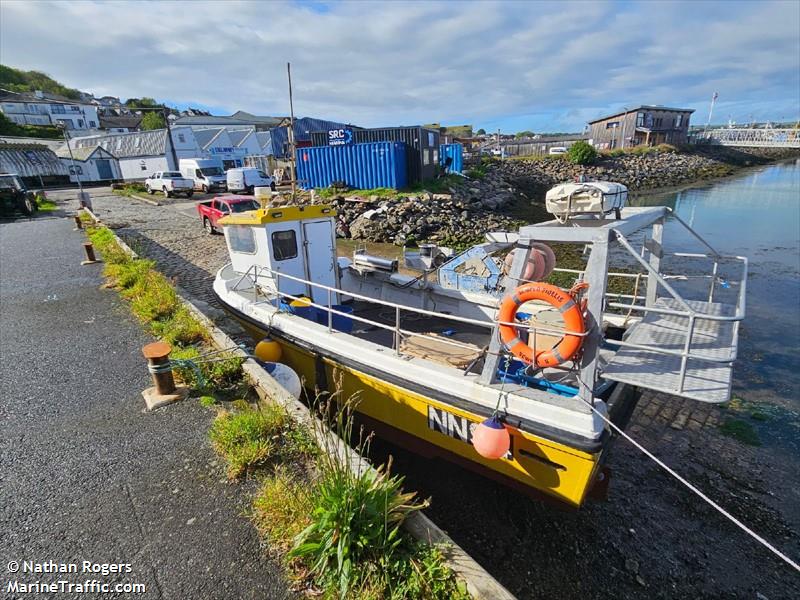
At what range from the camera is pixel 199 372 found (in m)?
5.29

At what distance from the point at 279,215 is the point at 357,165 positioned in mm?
17945

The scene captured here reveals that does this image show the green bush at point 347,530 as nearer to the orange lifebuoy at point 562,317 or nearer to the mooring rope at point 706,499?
the mooring rope at point 706,499

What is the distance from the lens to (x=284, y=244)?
23.7 feet

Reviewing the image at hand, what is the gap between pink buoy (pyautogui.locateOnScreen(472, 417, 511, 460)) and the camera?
151 inches

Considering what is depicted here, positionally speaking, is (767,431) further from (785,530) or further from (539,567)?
(539,567)

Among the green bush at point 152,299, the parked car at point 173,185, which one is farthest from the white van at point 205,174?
the green bush at point 152,299

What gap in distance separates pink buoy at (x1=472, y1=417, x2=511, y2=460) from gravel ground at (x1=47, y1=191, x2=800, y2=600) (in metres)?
1.32

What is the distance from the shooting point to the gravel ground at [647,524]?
13.6ft

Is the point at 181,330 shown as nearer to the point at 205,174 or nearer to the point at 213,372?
the point at 213,372

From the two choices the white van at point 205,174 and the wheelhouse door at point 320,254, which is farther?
the white van at point 205,174

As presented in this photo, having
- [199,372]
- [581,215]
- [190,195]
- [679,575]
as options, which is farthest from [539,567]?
[190,195]

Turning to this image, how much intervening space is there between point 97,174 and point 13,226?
27.9 meters

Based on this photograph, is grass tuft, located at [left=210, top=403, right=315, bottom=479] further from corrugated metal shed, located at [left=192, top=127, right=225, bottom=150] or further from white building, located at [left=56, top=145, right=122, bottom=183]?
white building, located at [left=56, top=145, right=122, bottom=183]

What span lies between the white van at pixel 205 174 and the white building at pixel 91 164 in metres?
13.8
